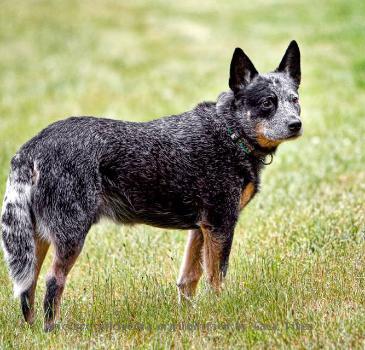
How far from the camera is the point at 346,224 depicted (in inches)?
324

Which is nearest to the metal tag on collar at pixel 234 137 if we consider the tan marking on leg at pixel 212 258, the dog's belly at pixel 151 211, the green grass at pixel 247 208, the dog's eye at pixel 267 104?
the dog's eye at pixel 267 104

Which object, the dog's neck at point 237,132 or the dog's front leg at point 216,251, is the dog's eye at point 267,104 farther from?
the dog's front leg at point 216,251

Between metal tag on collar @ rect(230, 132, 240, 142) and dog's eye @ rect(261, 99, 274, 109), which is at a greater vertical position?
dog's eye @ rect(261, 99, 274, 109)

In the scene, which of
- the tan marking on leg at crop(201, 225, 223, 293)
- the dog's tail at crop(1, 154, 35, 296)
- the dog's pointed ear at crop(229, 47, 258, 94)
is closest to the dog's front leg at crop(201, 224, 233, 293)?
the tan marking on leg at crop(201, 225, 223, 293)

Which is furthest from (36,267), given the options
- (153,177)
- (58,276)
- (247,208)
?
(247,208)

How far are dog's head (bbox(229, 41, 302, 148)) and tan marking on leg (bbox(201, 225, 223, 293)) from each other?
107 cm

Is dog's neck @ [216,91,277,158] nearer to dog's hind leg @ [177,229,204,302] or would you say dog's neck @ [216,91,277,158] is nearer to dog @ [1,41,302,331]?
dog @ [1,41,302,331]

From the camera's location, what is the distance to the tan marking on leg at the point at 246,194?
6.87 meters

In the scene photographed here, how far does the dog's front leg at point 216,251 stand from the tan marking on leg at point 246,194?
33cm

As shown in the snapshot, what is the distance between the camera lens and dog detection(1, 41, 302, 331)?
5.98m

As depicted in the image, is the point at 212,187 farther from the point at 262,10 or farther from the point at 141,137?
the point at 262,10

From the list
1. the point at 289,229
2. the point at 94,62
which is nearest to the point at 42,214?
the point at 289,229

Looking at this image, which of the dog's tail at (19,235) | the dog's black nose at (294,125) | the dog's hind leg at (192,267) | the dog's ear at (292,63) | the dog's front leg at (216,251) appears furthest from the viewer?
the dog's ear at (292,63)

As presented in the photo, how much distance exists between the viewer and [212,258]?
22.0ft
